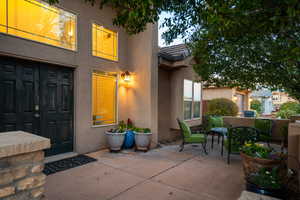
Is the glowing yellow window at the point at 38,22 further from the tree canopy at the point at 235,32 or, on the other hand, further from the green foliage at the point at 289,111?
the green foliage at the point at 289,111

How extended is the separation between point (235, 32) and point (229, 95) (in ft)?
34.6

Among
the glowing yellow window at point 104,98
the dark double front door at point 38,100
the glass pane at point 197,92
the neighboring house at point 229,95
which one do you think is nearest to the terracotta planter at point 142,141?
the glowing yellow window at point 104,98

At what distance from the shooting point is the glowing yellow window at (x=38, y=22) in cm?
349

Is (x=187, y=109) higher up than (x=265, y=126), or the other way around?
(x=187, y=109)

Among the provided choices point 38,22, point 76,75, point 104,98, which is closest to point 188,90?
point 104,98

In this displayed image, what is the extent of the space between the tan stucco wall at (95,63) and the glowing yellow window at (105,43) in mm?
176

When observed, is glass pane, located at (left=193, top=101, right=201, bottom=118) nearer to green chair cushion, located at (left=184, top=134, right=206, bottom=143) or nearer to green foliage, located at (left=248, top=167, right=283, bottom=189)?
green chair cushion, located at (left=184, top=134, right=206, bottom=143)

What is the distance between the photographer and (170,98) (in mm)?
6969

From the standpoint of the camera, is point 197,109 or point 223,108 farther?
point 223,108

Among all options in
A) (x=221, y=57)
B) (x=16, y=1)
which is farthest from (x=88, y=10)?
(x=221, y=57)

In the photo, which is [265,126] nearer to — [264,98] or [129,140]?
[129,140]

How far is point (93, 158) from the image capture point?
4.29 meters

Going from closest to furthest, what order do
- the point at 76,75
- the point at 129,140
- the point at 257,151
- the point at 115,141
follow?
1. the point at 257,151
2. the point at 76,75
3. the point at 115,141
4. the point at 129,140

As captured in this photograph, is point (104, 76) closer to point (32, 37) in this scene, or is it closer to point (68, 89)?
point (68, 89)
